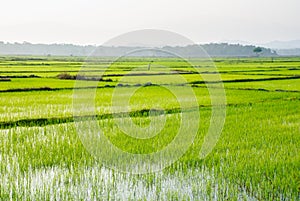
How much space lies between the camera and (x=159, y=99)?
34.2 ft

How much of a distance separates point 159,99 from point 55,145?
5481 millimetres

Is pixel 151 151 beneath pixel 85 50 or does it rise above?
beneath

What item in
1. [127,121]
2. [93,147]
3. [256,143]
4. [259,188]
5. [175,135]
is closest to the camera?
[259,188]

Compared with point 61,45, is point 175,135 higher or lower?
lower

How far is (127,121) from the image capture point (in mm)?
7164

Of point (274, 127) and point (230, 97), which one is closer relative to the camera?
point (274, 127)

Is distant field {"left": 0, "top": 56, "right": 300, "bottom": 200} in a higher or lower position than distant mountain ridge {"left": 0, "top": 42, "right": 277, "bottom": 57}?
lower

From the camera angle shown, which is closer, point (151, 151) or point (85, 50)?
Result: point (151, 151)

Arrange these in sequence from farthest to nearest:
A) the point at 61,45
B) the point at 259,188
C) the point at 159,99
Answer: the point at 61,45, the point at 159,99, the point at 259,188

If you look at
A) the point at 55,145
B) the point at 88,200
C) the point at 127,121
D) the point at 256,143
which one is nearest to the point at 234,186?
the point at 88,200

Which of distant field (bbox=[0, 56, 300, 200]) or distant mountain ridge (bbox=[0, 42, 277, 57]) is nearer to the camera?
distant field (bbox=[0, 56, 300, 200])

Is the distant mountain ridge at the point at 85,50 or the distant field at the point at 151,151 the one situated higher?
the distant mountain ridge at the point at 85,50

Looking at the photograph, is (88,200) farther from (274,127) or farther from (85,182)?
(274,127)

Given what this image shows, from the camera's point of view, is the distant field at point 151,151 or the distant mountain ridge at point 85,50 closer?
the distant field at point 151,151
